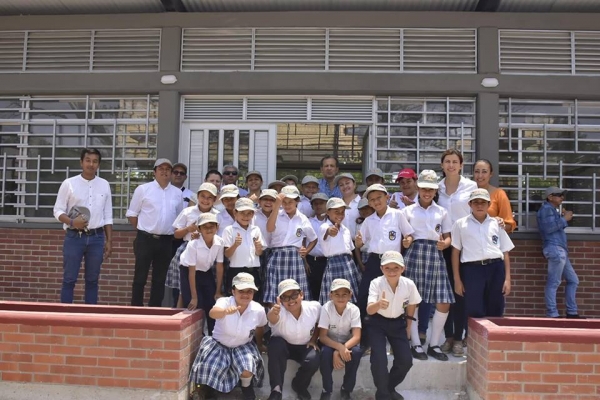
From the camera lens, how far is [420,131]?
6273mm

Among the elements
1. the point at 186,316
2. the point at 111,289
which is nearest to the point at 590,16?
the point at 186,316

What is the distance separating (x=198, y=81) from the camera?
6.32m

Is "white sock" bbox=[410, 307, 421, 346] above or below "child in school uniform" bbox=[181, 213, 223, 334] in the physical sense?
below

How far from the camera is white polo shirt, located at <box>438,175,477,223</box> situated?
4.56 m

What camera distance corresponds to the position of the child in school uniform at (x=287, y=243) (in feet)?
14.5

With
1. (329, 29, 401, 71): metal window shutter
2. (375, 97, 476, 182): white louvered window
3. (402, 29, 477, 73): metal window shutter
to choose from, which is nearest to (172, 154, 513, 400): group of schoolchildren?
(375, 97, 476, 182): white louvered window

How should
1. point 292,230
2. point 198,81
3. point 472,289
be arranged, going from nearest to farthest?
point 472,289, point 292,230, point 198,81

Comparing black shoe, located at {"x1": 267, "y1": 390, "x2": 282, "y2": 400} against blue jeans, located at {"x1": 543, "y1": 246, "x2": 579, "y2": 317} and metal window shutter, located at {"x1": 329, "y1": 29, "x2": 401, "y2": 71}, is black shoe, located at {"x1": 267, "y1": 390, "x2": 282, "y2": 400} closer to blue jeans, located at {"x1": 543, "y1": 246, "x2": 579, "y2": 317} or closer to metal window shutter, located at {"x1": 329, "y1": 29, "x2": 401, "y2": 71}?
blue jeans, located at {"x1": 543, "y1": 246, "x2": 579, "y2": 317}

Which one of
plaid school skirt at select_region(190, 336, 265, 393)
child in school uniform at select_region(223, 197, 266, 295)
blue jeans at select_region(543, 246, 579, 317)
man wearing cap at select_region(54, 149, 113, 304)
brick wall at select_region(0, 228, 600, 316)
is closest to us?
plaid school skirt at select_region(190, 336, 265, 393)

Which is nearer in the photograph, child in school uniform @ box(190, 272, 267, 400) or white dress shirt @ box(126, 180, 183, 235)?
child in school uniform @ box(190, 272, 267, 400)

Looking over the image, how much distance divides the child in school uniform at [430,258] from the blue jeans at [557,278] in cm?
Result: 209

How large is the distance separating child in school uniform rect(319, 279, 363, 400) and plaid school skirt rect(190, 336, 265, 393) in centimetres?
58

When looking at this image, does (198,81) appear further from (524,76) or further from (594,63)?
(594,63)

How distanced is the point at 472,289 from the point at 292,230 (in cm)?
172
